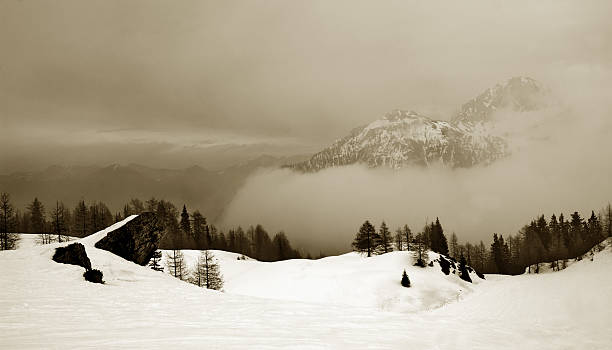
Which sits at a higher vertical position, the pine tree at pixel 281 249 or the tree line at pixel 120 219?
the tree line at pixel 120 219

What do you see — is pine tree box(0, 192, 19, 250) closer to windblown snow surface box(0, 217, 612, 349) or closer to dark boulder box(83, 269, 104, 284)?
windblown snow surface box(0, 217, 612, 349)

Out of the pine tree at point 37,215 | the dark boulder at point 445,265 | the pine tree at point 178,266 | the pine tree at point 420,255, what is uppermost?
the pine tree at point 37,215

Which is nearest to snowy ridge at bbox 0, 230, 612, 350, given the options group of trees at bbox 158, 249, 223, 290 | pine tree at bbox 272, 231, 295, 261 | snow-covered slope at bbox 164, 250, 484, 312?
group of trees at bbox 158, 249, 223, 290

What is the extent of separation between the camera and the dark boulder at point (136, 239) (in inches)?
1139

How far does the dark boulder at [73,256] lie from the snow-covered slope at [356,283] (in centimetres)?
3103

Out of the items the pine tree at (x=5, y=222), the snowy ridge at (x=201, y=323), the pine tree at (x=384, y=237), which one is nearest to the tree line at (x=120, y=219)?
the pine tree at (x=5, y=222)

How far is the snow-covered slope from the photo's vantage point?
48125 millimetres

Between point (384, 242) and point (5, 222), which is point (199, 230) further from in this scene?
point (384, 242)

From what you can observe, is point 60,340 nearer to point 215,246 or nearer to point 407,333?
point 407,333

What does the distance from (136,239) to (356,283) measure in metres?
35.6

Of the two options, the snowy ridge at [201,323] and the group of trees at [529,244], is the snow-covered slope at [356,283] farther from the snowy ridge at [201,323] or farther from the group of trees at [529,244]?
the snowy ridge at [201,323]

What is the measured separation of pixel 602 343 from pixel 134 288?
18.8m

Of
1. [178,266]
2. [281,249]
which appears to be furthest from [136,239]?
[281,249]

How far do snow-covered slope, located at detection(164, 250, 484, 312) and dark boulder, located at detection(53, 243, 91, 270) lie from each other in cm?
3103
